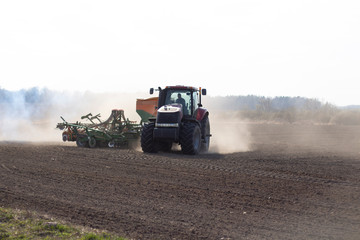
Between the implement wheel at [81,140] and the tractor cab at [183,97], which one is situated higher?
the tractor cab at [183,97]

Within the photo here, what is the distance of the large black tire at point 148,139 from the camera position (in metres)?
15.9

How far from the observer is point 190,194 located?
913 centimetres

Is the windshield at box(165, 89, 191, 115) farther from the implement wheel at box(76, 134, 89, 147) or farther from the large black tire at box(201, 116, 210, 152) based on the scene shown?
the implement wheel at box(76, 134, 89, 147)

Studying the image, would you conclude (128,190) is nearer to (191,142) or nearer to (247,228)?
(247,228)

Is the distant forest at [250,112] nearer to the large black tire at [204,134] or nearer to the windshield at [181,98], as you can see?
the windshield at [181,98]

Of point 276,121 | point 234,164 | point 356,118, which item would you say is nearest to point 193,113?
point 234,164

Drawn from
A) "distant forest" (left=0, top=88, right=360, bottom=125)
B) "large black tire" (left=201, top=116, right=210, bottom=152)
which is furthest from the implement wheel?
"distant forest" (left=0, top=88, right=360, bottom=125)

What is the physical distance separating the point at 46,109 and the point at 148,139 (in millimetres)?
32329

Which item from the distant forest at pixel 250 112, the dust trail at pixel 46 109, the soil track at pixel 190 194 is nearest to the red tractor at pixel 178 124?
the soil track at pixel 190 194

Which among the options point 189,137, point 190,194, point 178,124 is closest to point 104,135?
point 178,124

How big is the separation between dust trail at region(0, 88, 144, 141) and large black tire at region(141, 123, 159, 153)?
10.7m

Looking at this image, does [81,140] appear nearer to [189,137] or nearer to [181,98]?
[181,98]

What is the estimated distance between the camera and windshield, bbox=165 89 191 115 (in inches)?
656

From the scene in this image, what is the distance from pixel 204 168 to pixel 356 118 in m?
40.9
